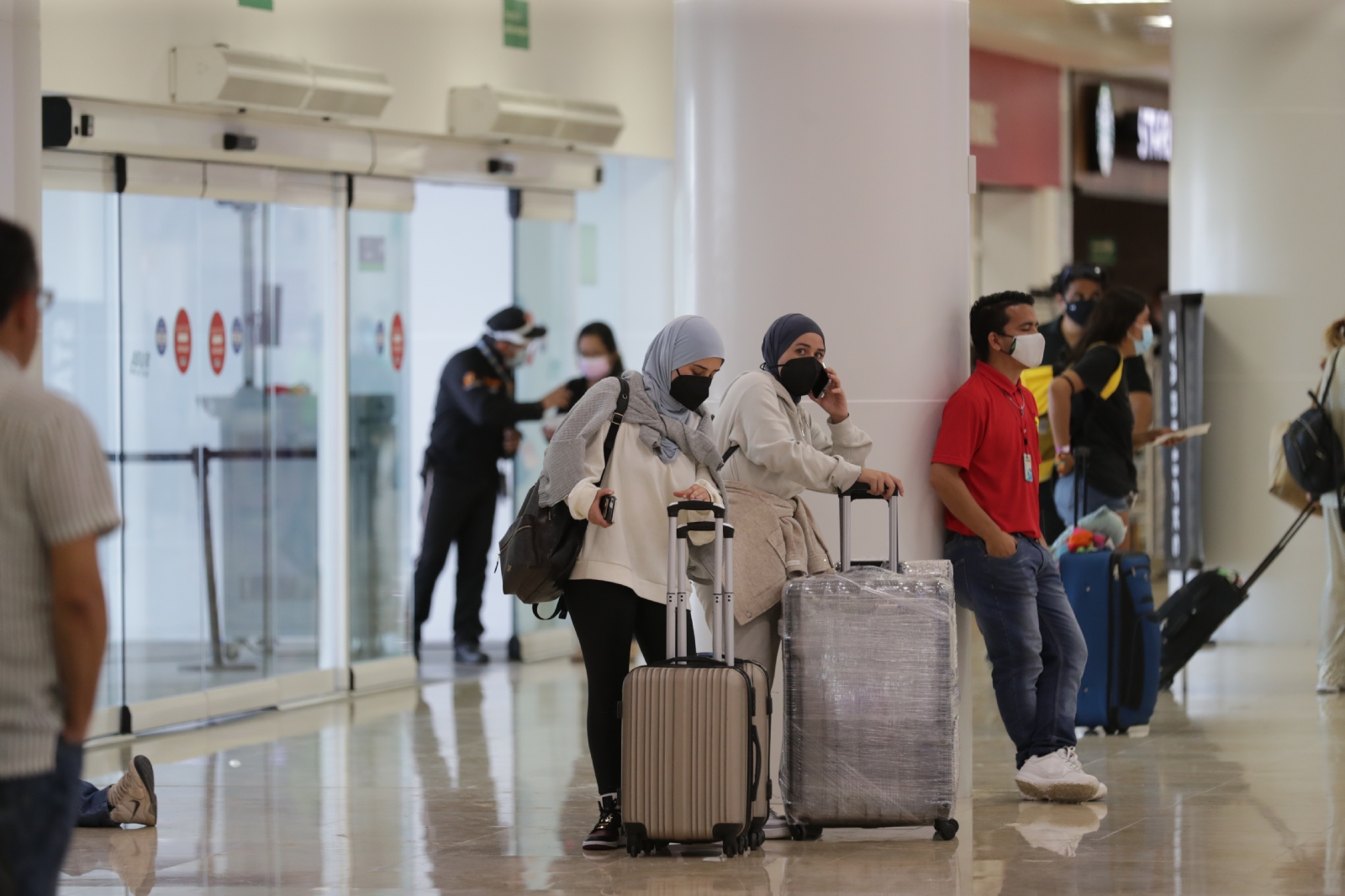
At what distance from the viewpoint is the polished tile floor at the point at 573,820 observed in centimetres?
466

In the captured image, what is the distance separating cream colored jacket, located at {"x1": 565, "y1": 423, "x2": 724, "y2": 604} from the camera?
16.0 feet

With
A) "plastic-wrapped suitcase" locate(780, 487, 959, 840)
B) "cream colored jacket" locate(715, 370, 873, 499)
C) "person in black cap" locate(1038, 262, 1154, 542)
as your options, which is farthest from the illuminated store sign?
"plastic-wrapped suitcase" locate(780, 487, 959, 840)

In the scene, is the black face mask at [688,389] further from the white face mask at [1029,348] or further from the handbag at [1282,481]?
the handbag at [1282,481]

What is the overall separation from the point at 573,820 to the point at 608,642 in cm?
91

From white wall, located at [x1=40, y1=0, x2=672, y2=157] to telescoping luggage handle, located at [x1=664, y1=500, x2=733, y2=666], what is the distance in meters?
2.75

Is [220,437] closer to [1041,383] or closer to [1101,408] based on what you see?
[1041,383]

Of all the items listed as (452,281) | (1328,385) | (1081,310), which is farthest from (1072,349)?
(452,281)

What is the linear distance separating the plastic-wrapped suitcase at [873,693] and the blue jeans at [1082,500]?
8.23ft

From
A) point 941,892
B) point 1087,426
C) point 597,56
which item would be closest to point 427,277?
point 597,56

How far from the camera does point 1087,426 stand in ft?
24.1

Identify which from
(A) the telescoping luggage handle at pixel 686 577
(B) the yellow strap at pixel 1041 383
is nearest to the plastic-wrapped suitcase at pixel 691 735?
(A) the telescoping luggage handle at pixel 686 577

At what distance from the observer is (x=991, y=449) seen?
5551 millimetres

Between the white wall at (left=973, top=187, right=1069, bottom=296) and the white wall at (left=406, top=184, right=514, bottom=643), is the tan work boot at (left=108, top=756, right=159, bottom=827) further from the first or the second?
the white wall at (left=973, top=187, right=1069, bottom=296)

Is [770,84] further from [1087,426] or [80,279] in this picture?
[80,279]
